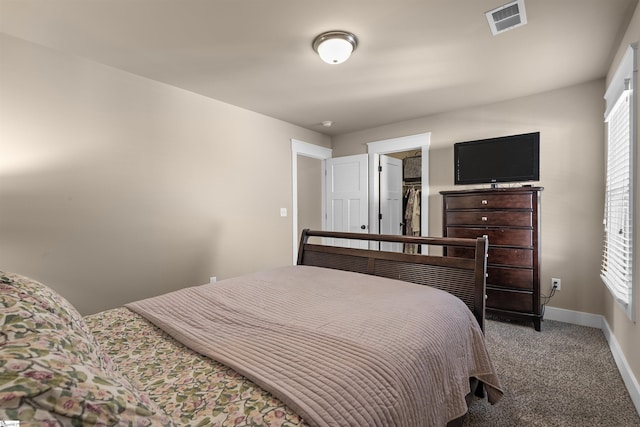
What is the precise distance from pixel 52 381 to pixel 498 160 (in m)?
3.88

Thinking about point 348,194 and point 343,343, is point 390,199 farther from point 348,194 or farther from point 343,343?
point 343,343

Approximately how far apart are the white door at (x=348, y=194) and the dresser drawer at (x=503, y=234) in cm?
144

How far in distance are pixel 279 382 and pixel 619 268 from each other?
263 cm

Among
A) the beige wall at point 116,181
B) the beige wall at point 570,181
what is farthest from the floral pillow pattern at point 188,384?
the beige wall at point 570,181

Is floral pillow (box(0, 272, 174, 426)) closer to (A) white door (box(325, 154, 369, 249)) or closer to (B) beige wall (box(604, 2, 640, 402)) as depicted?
(B) beige wall (box(604, 2, 640, 402))

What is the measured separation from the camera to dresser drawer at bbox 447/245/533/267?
2.87 meters

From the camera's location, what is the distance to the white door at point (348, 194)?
14.6 feet

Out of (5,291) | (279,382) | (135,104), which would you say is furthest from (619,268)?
(135,104)

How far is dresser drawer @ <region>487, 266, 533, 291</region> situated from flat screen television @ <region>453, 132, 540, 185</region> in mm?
1004

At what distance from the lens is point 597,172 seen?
291 cm

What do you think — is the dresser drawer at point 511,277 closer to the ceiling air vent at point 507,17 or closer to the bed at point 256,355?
the bed at point 256,355

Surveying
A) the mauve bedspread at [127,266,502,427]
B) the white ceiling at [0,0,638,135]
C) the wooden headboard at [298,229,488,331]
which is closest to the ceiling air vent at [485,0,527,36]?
the white ceiling at [0,0,638,135]

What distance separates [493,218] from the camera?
3018 mm

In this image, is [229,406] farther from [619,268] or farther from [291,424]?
[619,268]
